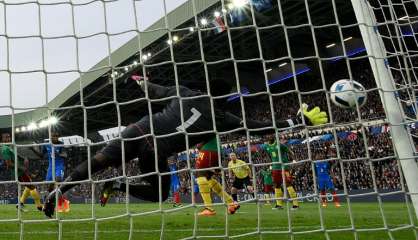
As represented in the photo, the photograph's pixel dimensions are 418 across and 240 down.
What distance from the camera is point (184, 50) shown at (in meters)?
9.43

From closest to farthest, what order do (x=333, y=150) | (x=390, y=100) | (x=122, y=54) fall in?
1. (x=390, y=100)
2. (x=122, y=54)
3. (x=333, y=150)

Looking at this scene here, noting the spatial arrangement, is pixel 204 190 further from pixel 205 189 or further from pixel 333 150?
pixel 333 150

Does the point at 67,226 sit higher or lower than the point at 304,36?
lower

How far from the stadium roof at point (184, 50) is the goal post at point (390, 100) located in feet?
1.69

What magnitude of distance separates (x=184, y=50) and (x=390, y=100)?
641 centimetres

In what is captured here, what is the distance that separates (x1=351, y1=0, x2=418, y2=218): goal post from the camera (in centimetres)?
323

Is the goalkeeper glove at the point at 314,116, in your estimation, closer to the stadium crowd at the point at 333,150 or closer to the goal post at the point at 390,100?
the goal post at the point at 390,100

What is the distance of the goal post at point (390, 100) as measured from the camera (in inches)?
127

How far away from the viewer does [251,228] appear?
553 centimetres

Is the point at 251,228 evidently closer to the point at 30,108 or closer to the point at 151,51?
the point at 151,51

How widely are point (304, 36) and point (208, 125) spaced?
15.6 meters

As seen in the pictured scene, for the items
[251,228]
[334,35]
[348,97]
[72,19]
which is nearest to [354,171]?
[334,35]

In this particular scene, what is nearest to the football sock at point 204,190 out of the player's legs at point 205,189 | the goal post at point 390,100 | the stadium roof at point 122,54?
the player's legs at point 205,189

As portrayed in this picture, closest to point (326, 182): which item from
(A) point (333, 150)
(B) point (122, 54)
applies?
(A) point (333, 150)
